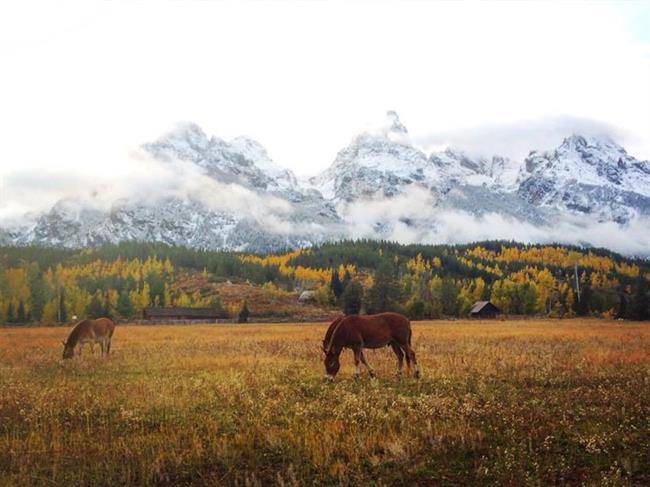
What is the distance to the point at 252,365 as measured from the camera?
76.3ft

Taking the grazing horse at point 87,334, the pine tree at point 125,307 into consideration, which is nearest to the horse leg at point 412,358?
the grazing horse at point 87,334

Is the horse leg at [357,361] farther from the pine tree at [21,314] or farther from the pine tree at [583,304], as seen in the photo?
the pine tree at [583,304]

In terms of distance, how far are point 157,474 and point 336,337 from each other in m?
10.7

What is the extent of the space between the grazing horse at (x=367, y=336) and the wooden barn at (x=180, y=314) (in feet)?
365

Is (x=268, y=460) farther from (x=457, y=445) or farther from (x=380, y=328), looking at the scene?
(x=380, y=328)

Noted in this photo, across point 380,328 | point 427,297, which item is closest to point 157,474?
point 380,328

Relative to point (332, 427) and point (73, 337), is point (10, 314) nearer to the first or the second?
point (73, 337)

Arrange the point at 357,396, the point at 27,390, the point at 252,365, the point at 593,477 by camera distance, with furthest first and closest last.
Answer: the point at 252,365 < the point at 27,390 < the point at 357,396 < the point at 593,477

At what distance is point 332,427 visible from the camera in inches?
465

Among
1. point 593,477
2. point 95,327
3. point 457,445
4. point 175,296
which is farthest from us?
A: point 175,296

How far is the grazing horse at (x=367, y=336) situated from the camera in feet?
64.6

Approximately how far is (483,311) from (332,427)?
12433 cm

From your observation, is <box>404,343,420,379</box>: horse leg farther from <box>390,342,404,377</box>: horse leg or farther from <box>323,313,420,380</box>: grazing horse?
<box>390,342,404,377</box>: horse leg

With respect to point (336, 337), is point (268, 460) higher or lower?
lower
